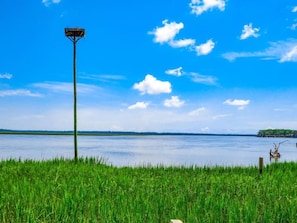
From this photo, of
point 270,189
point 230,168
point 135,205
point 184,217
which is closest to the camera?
point 184,217

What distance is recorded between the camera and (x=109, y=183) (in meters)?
9.99

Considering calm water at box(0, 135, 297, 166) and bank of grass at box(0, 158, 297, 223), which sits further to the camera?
calm water at box(0, 135, 297, 166)

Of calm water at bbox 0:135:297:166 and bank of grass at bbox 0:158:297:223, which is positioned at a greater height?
bank of grass at bbox 0:158:297:223

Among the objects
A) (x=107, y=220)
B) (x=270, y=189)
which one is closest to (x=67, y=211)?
(x=107, y=220)

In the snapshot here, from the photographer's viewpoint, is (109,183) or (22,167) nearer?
(109,183)

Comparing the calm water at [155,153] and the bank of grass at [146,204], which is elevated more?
the bank of grass at [146,204]

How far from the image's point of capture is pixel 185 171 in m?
14.6

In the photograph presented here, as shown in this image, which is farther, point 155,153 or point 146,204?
point 155,153

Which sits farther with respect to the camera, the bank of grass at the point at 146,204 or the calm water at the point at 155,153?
the calm water at the point at 155,153

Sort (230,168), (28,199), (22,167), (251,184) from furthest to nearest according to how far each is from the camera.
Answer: (230,168) → (22,167) → (251,184) → (28,199)

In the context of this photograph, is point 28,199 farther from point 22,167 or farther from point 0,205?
point 22,167

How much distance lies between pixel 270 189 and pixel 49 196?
525cm

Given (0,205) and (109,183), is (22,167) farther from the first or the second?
(0,205)

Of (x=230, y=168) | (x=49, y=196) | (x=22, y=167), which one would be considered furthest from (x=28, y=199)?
(x=230, y=168)
